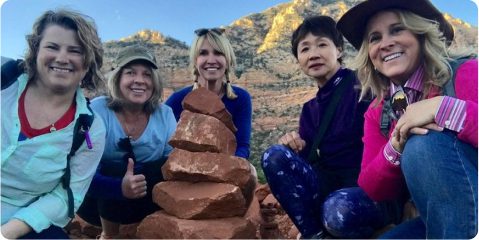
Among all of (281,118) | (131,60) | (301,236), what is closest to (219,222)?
(301,236)

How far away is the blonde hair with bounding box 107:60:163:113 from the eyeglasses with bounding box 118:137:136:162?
0.32 meters

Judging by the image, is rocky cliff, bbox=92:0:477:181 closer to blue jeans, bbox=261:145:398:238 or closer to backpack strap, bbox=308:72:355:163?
backpack strap, bbox=308:72:355:163

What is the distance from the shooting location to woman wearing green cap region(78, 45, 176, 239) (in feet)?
13.7

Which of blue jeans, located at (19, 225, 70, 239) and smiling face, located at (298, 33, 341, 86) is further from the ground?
smiling face, located at (298, 33, 341, 86)

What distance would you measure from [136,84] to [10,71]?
3.91 feet

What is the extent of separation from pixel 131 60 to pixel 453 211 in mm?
2988

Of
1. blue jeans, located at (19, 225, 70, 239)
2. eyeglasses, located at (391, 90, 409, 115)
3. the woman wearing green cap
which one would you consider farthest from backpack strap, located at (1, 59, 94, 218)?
eyeglasses, located at (391, 90, 409, 115)

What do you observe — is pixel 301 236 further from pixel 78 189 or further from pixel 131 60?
pixel 131 60

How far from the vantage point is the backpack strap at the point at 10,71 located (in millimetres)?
3279

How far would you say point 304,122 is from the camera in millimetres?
4117

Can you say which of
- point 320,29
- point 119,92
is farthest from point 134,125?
point 320,29

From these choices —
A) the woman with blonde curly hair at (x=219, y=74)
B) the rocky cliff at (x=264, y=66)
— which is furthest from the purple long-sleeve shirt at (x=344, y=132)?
the rocky cliff at (x=264, y=66)

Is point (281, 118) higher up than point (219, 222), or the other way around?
point (219, 222)

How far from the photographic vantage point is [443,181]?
2.39 meters
